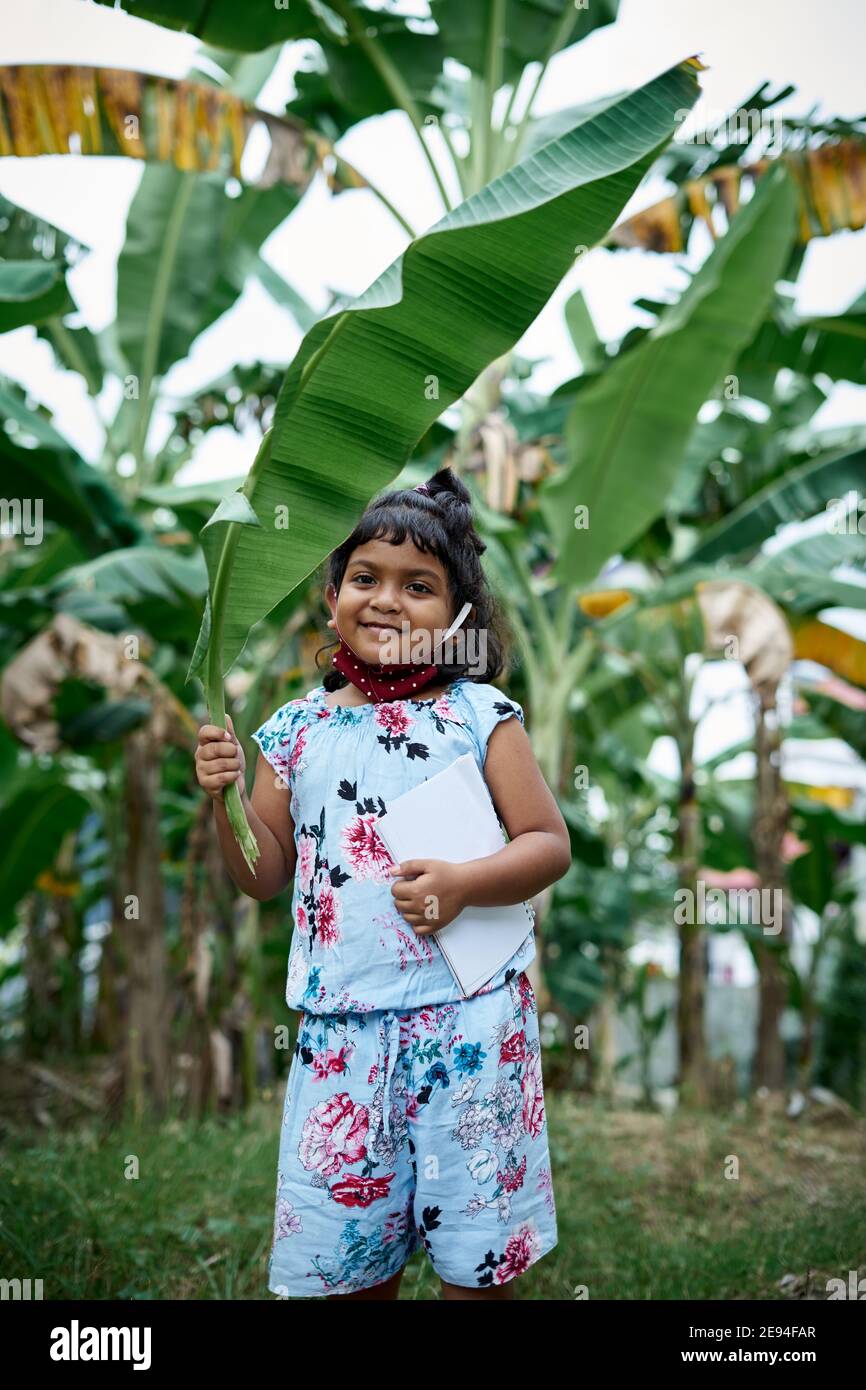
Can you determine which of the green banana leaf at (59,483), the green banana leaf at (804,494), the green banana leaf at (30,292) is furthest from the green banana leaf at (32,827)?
the green banana leaf at (804,494)

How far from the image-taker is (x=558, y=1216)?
2811 mm

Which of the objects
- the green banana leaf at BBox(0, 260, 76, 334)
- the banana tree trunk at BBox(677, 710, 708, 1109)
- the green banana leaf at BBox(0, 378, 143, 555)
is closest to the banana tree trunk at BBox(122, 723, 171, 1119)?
the green banana leaf at BBox(0, 378, 143, 555)

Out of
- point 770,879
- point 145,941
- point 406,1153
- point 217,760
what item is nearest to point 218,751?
point 217,760

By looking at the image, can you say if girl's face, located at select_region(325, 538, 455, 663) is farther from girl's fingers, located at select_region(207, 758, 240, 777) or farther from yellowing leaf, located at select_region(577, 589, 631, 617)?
yellowing leaf, located at select_region(577, 589, 631, 617)

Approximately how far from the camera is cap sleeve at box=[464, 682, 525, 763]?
70.6 inches

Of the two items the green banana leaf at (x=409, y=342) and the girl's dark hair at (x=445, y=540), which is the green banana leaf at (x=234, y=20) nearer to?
the green banana leaf at (x=409, y=342)

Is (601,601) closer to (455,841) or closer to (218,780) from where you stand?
(455,841)

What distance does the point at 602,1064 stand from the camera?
647 cm

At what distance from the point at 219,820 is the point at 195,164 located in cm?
261

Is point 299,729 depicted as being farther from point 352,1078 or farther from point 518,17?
point 518,17

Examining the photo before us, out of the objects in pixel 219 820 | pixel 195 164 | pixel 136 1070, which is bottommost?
pixel 136 1070

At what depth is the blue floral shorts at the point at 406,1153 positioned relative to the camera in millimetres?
1616

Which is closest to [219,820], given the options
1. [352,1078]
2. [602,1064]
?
[352,1078]
